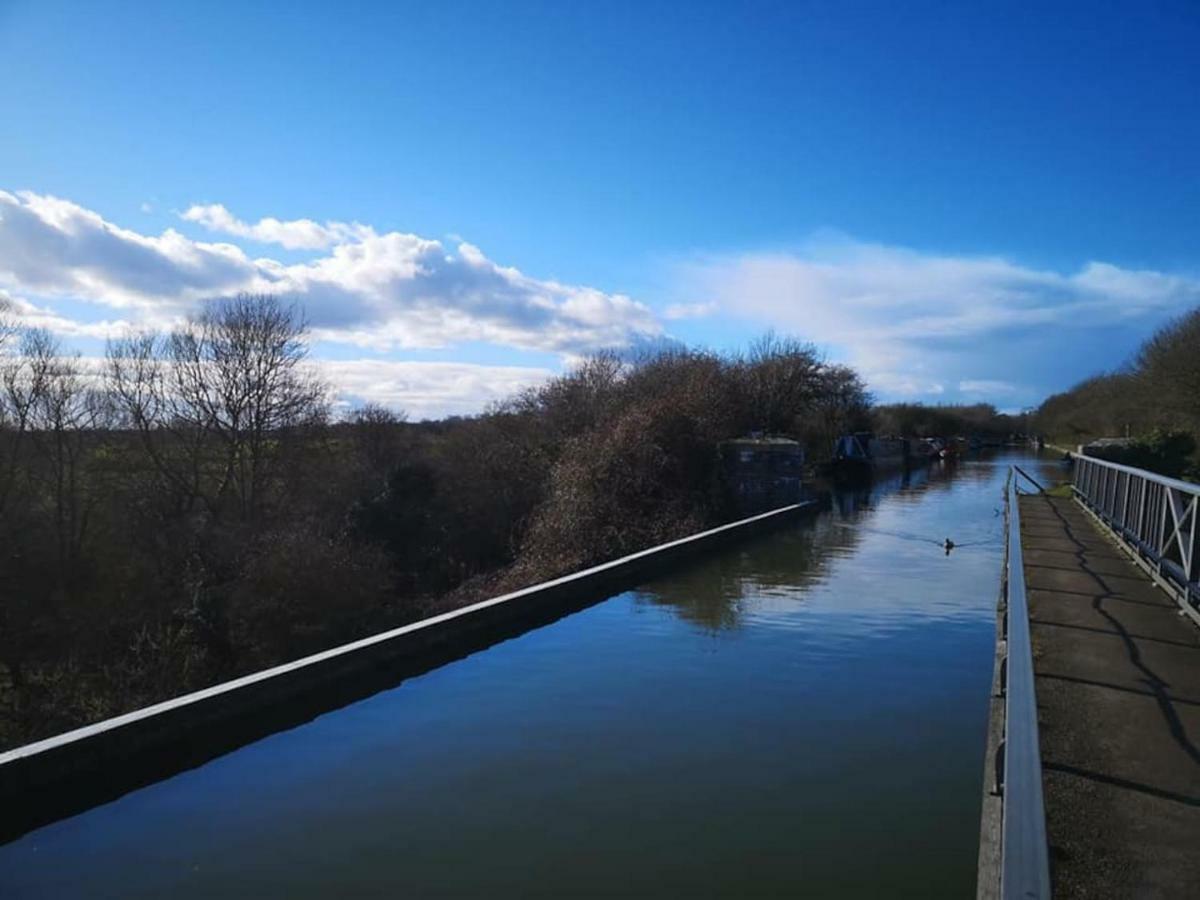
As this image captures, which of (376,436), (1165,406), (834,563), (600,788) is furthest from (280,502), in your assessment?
(1165,406)

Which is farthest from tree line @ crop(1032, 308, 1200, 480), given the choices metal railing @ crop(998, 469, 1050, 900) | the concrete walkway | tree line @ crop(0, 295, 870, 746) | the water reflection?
metal railing @ crop(998, 469, 1050, 900)

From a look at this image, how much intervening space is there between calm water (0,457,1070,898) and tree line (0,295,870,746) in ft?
29.0

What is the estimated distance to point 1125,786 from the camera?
13.7ft

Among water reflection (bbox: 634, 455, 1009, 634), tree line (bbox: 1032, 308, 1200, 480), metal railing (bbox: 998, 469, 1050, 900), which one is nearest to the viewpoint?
metal railing (bbox: 998, 469, 1050, 900)

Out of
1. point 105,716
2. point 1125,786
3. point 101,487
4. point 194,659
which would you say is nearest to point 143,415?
point 101,487

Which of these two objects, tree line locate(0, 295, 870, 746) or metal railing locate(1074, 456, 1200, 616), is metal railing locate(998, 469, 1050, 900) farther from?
tree line locate(0, 295, 870, 746)

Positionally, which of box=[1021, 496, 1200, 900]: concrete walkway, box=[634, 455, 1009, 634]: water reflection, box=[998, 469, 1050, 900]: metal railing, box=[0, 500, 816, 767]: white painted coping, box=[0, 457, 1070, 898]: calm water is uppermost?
box=[998, 469, 1050, 900]: metal railing

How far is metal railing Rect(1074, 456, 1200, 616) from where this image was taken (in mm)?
7766

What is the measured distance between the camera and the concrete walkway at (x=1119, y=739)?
3.49 m

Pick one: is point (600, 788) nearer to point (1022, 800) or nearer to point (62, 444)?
point (1022, 800)

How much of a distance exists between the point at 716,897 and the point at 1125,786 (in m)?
1.96

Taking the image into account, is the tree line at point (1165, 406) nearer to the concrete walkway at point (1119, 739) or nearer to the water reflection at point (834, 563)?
the water reflection at point (834, 563)

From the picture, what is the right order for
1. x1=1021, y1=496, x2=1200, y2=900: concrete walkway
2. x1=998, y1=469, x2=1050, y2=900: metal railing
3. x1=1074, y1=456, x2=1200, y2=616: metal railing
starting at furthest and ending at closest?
x1=1074, y1=456, x2=1200, y2=616: metal railing < x1=1021, y1=496, x2=1200, y2=900: concrete walkway < x1=998, y1=469, x2=1050, y2=900: metal railing

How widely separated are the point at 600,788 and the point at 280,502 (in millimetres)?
24886
